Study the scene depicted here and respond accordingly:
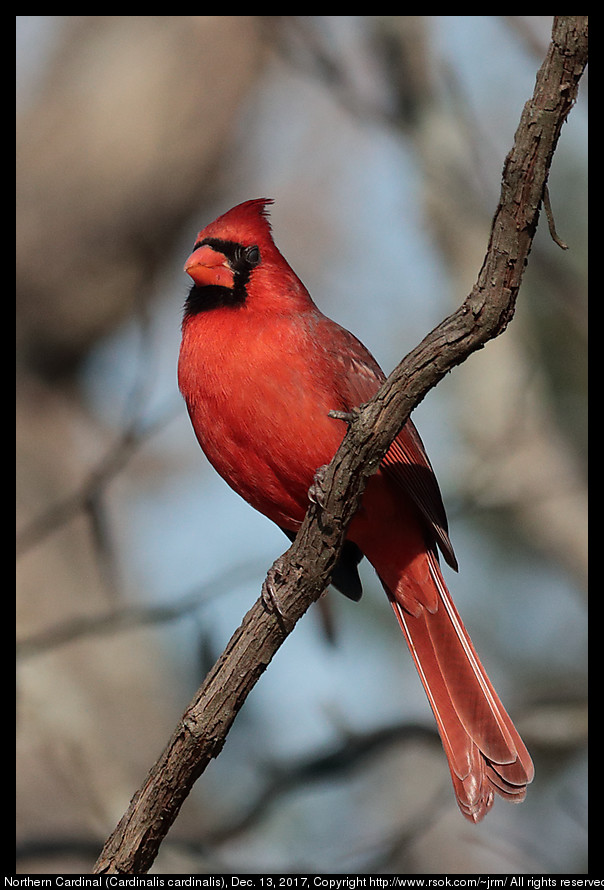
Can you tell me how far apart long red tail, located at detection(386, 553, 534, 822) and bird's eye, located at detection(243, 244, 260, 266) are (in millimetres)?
1085

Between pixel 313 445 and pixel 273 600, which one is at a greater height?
pixel 313 445

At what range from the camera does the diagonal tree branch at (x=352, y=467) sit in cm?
185

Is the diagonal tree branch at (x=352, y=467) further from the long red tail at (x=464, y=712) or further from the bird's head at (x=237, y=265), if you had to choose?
the bird's head at (x=237, y=265)

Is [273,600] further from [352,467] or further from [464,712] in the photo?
[464,712]

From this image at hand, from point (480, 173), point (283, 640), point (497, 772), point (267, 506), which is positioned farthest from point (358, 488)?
point (480, 173)

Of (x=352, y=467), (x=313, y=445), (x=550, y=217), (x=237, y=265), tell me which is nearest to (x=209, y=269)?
(x=237, y=265)

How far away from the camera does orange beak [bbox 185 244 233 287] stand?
3.16 m

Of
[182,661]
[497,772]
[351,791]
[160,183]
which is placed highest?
[160,183]

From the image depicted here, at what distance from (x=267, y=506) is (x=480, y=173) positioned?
3.46 m

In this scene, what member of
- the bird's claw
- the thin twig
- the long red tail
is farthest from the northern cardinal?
the thin twig

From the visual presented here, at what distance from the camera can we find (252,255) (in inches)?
128

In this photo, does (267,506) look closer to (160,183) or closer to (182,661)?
(182,661)

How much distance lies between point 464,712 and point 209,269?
1578 millimetres

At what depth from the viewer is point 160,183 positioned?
5684 mm
